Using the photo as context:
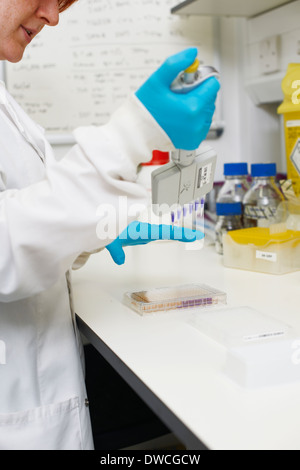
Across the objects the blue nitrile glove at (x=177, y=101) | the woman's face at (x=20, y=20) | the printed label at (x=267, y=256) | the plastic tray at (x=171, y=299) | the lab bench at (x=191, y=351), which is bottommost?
the lab bench at (x=191, y=351)

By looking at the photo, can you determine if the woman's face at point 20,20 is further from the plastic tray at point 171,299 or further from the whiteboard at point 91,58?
the whiteboard at point 91,58

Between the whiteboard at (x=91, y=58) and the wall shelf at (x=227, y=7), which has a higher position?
the wall shelf at (x=227, y=7)

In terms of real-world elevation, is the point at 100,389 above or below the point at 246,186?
below

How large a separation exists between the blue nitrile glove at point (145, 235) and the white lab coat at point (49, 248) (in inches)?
7.3

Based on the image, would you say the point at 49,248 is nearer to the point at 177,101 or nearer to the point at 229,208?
the point at 177,101

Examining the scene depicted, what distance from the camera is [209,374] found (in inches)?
28.3

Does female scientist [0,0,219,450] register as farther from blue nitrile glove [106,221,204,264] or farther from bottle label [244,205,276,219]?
bottle label [244,205,276,219]

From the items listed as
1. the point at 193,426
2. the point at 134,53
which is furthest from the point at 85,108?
the point at 193,426

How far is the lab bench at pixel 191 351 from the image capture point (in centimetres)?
58

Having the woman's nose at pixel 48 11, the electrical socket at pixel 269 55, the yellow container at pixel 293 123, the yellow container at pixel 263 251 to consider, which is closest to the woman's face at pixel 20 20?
the woman's nose at pixel 48 11

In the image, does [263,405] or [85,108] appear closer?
[263,405]

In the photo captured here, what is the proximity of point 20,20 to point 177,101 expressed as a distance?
41cm
